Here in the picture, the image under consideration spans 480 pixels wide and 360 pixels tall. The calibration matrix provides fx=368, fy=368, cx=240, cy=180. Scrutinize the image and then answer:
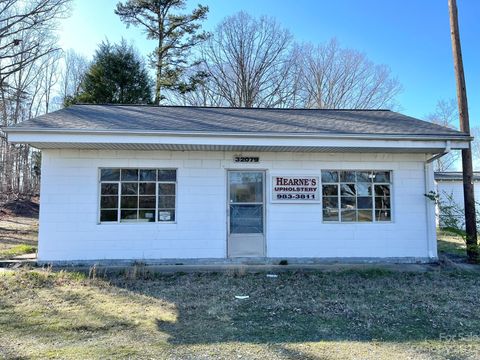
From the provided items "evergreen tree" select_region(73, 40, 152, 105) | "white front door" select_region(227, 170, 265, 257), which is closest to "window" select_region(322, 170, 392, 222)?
"white front door" select_region(227, 170, 265, 257)

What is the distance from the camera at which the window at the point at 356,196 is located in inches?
387

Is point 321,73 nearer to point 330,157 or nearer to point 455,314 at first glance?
point 330,157

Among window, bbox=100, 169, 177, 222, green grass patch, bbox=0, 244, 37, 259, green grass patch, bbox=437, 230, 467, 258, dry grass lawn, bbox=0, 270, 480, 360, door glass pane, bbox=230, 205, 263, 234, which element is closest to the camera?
dry grass lawn, bbox=0, 270, 480, 360

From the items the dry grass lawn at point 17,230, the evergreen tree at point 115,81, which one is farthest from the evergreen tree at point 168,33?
the dry grass lawn at point 17,230

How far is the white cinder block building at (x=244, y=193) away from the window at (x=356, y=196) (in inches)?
1.1

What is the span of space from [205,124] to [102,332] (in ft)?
18.5

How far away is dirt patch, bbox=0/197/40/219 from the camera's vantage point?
24172 millimetres

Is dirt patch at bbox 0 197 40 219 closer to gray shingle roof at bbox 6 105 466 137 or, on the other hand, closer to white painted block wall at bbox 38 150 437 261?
gray shingle roof at bbox 6 105 466 137

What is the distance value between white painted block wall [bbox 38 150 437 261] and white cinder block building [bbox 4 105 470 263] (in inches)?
1.0

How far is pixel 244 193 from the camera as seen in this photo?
9680mm

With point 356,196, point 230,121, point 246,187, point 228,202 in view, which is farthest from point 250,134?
point 356,196

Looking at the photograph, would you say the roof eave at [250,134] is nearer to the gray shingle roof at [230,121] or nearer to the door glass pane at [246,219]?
the gray shingle roof at [230,121]

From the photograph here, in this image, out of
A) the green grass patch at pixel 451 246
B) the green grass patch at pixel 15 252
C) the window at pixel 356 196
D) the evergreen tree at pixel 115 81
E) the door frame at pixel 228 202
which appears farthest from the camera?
the evergreen tree at pixel 115 81

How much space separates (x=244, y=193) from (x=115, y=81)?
1797 cm
